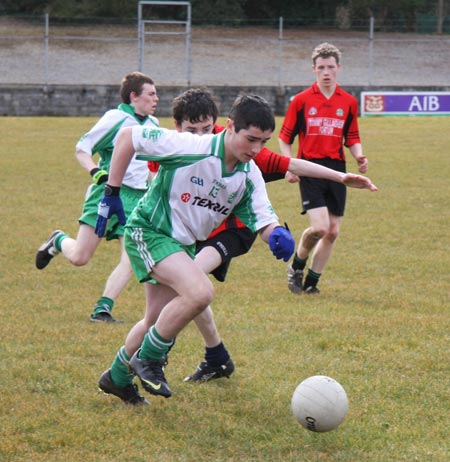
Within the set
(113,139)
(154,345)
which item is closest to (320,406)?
(154,345)

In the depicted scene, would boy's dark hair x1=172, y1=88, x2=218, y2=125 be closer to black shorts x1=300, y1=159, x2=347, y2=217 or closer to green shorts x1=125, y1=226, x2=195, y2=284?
green shorts x1=125, y1=226, x2=195, y2=284

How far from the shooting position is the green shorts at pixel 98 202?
22.5 ft

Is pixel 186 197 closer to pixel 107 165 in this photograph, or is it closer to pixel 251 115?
pixel 251 115

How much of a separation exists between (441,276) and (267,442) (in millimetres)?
4791

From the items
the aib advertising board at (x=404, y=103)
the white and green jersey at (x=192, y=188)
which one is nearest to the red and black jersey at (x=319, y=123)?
the white and green jersey at (x=192, y=188)

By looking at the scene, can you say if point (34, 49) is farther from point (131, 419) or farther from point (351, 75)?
point (131, 419)

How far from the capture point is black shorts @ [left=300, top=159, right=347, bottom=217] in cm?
813

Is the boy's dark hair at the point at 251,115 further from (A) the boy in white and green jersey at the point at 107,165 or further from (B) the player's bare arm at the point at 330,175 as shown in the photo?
(A) the boy in white and green jersey at the point at 107,165

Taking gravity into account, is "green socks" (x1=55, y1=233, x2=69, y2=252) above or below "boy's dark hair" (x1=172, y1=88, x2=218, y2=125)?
below

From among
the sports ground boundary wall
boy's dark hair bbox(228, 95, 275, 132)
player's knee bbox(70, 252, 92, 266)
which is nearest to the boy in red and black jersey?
player's knee bbox(70, 252, 92, 266)

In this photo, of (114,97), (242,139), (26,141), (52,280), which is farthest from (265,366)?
(114,97)

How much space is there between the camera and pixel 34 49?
36938 millimetres

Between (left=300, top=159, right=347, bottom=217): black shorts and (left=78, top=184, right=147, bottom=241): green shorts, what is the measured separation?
161cm

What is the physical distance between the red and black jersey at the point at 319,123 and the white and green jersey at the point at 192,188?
322 centimetres
